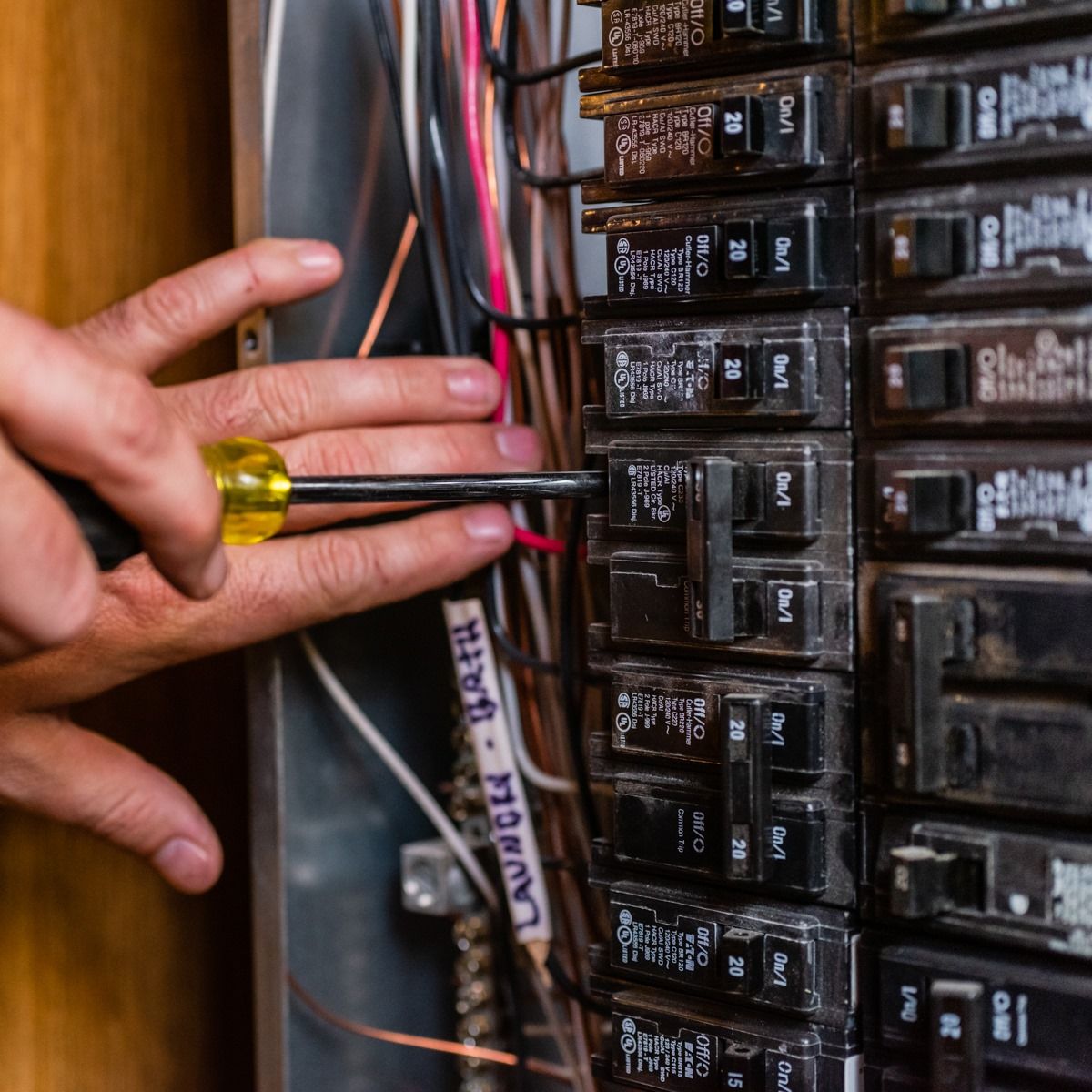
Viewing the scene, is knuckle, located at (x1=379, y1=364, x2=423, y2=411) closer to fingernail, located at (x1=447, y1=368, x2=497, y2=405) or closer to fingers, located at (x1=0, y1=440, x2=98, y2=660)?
fingernail, located at (x1=447, y1=368, x2=497, y2=405)

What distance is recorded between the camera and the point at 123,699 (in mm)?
1102

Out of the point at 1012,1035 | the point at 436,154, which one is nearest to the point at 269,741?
the point at 436,154

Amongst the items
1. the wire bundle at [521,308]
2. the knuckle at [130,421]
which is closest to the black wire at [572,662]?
the wire bundle at [521,308]

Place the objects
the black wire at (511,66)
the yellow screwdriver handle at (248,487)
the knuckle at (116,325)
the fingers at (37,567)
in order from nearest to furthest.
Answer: the fingers at (37,567) → the yellow screwdriver handle at (248,487) → the black wire at (511,66) → the knuckle at (116,325)

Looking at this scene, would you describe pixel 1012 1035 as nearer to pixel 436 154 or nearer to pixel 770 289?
pixel 770 289

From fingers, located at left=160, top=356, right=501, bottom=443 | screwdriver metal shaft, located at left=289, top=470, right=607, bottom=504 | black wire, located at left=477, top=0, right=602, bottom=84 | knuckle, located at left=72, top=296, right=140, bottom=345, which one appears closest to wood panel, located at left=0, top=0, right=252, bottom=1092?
knuckle, located at left=72, top=296, right=140, bottom=345

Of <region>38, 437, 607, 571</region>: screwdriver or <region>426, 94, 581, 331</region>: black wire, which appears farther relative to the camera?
<region>426, 94, 581, 331</region>: black wire

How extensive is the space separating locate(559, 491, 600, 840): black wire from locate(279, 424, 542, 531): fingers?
0.22 feet

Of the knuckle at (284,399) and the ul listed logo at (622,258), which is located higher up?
the ul listed logo at (622,258)

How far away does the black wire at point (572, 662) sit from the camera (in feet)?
2.68

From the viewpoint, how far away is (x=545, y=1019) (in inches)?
38.4

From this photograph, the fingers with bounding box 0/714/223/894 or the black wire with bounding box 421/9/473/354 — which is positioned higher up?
the black wire with bounding box 421/9/473/354

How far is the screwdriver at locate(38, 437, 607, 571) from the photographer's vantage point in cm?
54

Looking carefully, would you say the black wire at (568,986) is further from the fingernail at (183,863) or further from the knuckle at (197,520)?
the knuckle at (197,520)
